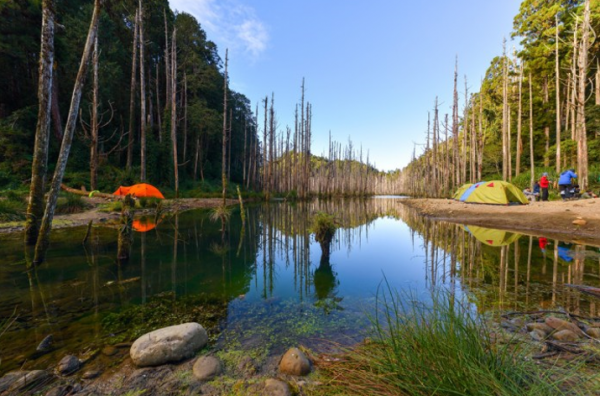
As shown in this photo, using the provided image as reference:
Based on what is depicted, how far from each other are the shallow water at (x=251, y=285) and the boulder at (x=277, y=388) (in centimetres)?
66

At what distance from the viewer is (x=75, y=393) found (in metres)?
2.30

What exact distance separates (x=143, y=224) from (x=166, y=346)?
1119 cm

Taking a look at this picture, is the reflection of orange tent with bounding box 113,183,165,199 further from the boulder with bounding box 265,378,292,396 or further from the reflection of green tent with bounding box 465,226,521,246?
the reflection of green tent with bounding box 465,226,521,246

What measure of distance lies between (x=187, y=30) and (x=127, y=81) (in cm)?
957

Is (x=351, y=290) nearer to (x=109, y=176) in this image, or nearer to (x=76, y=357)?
(x=76, y=357)

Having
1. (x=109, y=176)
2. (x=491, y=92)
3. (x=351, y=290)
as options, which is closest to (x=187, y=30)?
(x=109, y=176)

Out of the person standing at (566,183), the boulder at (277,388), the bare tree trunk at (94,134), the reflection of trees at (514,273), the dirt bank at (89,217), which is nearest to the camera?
the boulder at (277,388)

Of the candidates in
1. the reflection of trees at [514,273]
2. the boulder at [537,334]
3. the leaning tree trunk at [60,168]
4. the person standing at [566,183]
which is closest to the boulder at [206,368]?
the boulder at [537,334]

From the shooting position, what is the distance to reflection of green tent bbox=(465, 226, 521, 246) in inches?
343

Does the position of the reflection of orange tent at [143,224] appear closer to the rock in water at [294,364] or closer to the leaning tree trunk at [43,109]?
the leaning tree trunk at [43,109]

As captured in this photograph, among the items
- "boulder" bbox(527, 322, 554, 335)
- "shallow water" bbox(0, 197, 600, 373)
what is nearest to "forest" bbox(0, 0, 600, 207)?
"shallow water" bbox(0, 197, 600, 373)

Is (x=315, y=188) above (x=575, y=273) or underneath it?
above

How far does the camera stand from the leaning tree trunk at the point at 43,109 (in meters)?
5.63

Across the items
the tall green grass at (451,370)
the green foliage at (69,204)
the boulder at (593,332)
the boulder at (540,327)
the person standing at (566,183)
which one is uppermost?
the person standing at (566,183)
